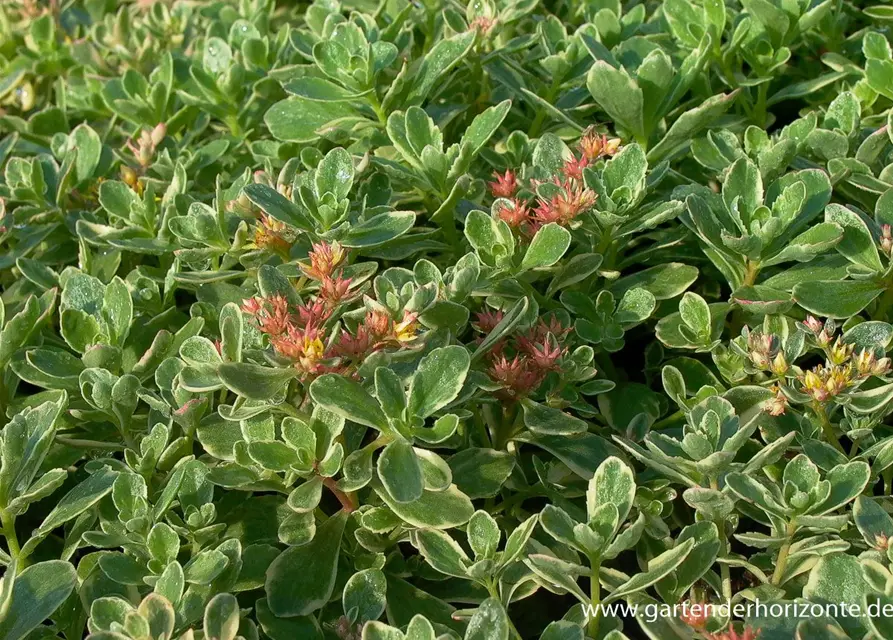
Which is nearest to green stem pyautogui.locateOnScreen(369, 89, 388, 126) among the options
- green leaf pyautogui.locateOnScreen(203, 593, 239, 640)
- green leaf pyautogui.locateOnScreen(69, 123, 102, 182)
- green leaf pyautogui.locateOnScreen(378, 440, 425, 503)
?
green leaf pyautogui.locateOnScreen(69, 123, 102, 182)

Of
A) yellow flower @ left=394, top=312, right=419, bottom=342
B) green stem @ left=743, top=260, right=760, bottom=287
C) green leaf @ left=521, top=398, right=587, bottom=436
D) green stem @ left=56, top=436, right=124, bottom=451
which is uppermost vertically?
yellow flower @ left=394, top=312, right=419, bottom=342

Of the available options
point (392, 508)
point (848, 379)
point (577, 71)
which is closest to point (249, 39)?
point (577, 71)

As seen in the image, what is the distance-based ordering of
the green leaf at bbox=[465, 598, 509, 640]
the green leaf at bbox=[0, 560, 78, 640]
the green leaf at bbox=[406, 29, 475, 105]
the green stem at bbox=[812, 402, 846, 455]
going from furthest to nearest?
the green leaf at bbox=[406, 29, 475, 105], the green stem at bbox=[812, 402, 846, 455], the green leaf at bbox=[0, 560, 78, 640], the green leaf at bbox=[465, 598, 509, 640]

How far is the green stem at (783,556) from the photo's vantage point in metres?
1.57

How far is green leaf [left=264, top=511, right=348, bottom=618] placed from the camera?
1626 mm

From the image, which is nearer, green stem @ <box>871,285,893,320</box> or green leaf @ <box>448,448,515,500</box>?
green leaf @ <box>448,448,515,500</box>

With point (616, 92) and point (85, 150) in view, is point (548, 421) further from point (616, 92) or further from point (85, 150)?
point (85, 150)

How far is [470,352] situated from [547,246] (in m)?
0.25

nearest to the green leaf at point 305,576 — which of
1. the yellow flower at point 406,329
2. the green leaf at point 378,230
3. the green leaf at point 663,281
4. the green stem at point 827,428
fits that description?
the yellow flower at point 406,329

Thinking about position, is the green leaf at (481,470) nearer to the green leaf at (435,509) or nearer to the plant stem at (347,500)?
the green leaf at (435,509)

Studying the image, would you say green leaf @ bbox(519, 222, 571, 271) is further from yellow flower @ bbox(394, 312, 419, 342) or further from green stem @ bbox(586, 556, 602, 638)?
green stem @ bbox(586, 556, 602, 638)

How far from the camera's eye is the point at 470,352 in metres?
1.83

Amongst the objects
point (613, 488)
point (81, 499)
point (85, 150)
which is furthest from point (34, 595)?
point (85, 150)

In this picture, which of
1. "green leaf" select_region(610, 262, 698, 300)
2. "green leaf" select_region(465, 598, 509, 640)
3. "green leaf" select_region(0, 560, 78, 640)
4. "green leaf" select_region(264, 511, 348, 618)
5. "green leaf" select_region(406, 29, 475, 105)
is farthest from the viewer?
"green leaf" select_region(406, 29, 475, 105)
